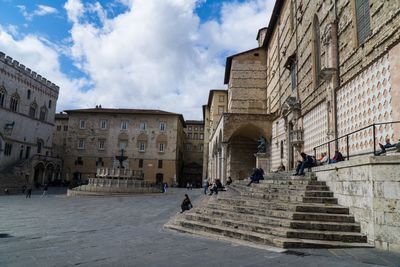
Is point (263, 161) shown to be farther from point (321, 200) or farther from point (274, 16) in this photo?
point (321, 200)

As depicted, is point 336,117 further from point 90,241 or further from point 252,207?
point 90,241

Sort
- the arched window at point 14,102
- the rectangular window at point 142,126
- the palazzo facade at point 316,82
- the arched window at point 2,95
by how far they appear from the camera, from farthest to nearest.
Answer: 1. the rectangular window at point 142,126
2. the arched window at point 14,102
3. the arched window at point 2,95
4. the palazzo facade at point 316,82

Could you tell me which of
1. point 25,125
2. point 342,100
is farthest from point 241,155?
point 25,125

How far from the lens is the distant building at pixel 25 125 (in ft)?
116

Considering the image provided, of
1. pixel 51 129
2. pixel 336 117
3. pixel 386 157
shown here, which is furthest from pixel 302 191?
pixel 51 129

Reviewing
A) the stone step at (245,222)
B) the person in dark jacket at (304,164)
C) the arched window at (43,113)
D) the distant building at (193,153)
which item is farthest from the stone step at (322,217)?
the distant building at (193,153)

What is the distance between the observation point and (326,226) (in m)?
6.71

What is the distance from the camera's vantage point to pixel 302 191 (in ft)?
27.4

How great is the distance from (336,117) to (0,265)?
504 inches

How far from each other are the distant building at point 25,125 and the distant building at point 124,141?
11.6ft

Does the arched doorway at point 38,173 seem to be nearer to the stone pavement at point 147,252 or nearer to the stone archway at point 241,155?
the stone archway at point 241,155

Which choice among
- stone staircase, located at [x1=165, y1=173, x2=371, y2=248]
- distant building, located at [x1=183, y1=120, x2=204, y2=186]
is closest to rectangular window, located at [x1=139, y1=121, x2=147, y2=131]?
distant building, located at [x1=183, y1=120, x2=204, y2=186]

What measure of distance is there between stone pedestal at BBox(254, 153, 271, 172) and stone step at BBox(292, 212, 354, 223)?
50.8 ft

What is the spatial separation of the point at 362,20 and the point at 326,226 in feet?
27.7
